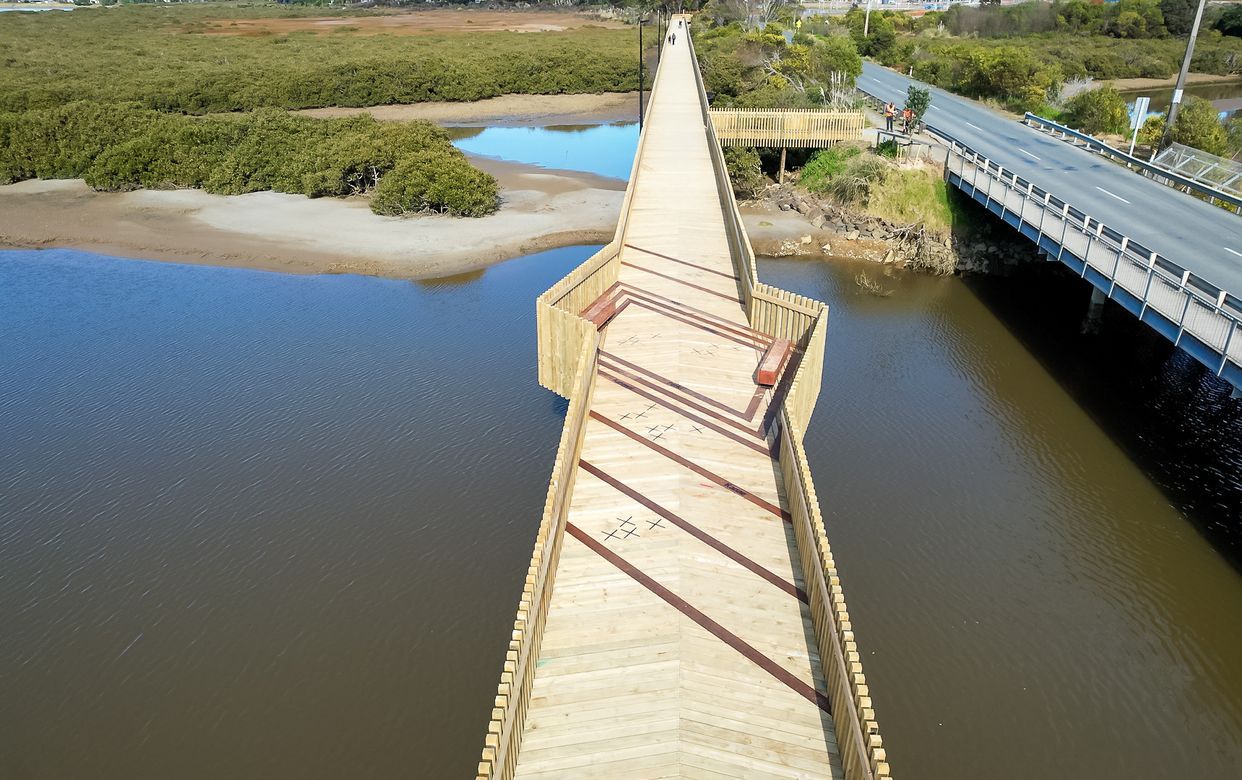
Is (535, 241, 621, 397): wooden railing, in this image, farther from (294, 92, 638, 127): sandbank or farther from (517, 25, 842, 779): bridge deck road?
(294, 92, 638, 127): sandbank

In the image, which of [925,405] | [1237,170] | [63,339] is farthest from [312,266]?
[1237,170]

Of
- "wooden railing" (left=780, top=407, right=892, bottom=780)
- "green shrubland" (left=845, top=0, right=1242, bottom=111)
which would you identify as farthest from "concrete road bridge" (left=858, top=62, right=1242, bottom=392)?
"green shrubland" (left=845, top=0, right=1242, bottom=111)

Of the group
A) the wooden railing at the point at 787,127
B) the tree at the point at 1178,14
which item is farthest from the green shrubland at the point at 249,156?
the tree at the point at 1178,14

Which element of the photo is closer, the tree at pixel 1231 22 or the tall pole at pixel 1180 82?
the tall pole at pixel 1180 82

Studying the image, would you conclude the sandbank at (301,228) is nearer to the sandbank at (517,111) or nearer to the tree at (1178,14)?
the sandbank at (517,111)

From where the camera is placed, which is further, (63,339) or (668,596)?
(63,339)

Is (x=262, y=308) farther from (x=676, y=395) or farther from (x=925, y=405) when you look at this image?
(x=925, y=405)
